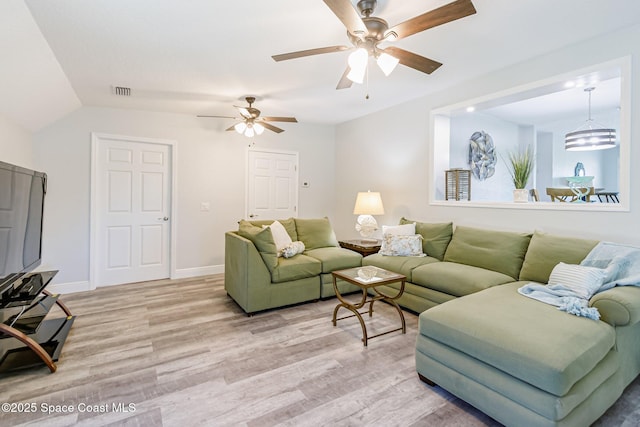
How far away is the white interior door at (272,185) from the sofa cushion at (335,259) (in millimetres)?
1652

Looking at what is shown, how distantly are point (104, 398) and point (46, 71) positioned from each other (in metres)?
2.87

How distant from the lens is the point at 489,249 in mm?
3129

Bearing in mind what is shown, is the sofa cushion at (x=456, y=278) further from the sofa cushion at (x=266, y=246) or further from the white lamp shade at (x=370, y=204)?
the sofa cushion at (x=266, y=246)

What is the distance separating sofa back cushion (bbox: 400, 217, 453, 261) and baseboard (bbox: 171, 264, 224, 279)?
3241 mm

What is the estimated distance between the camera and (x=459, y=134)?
4.59m

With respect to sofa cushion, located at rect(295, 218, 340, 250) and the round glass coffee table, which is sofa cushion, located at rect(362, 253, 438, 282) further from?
sofa cushion, located at rect(295, 218, 340, 250)

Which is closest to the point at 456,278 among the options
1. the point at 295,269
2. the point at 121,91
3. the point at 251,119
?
the point at 295,269

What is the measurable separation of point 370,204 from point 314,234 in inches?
36.4

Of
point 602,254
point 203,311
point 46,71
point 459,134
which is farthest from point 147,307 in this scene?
point 459,134

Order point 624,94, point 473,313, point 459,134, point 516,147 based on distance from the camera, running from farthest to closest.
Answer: point 516,147, point 459,134, point 624,94, point 473,313

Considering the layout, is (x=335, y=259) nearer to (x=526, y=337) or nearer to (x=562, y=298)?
(x=562, y=298)

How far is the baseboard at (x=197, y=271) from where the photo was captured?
4.73 metres

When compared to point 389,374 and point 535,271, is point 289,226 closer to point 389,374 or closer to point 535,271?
point 389,374

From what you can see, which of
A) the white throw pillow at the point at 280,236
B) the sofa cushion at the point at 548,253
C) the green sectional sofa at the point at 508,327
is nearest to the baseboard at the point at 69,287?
the green sectional sofa at the point at 508,327
